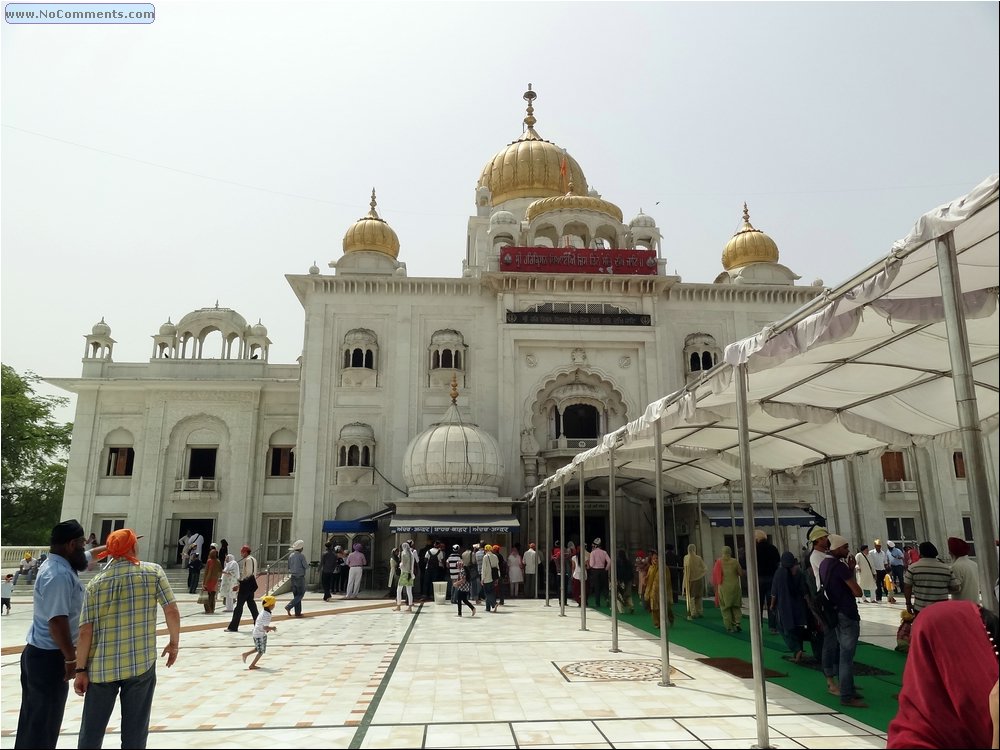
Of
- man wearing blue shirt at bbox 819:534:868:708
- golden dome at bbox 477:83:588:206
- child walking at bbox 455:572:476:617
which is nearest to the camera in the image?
man wearing blue shirt at bbox 819:534:868:708

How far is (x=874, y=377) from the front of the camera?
23.8 feet

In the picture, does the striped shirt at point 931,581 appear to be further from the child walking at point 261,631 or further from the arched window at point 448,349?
the arched window at point 448,349

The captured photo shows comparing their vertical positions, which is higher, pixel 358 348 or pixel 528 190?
pixel 528 190

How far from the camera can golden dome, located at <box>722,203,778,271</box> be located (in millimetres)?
26422

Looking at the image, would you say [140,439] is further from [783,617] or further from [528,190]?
[783,617]

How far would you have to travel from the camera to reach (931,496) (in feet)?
78.1

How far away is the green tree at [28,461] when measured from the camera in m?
32.3

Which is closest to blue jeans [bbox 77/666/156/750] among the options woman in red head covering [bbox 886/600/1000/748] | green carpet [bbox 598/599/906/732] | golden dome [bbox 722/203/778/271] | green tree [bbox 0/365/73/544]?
woman in red head covering [bbox 886/600/1000/748]

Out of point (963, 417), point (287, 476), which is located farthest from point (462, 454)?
point (963, 417)

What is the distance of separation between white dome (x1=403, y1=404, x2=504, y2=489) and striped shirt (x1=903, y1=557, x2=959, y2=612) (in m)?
13.9

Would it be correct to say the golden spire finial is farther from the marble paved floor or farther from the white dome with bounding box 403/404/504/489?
the marble paved floor

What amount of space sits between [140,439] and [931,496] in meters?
28.8

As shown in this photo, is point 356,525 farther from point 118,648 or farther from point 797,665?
point 118,648

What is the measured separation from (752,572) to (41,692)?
4.99 m
